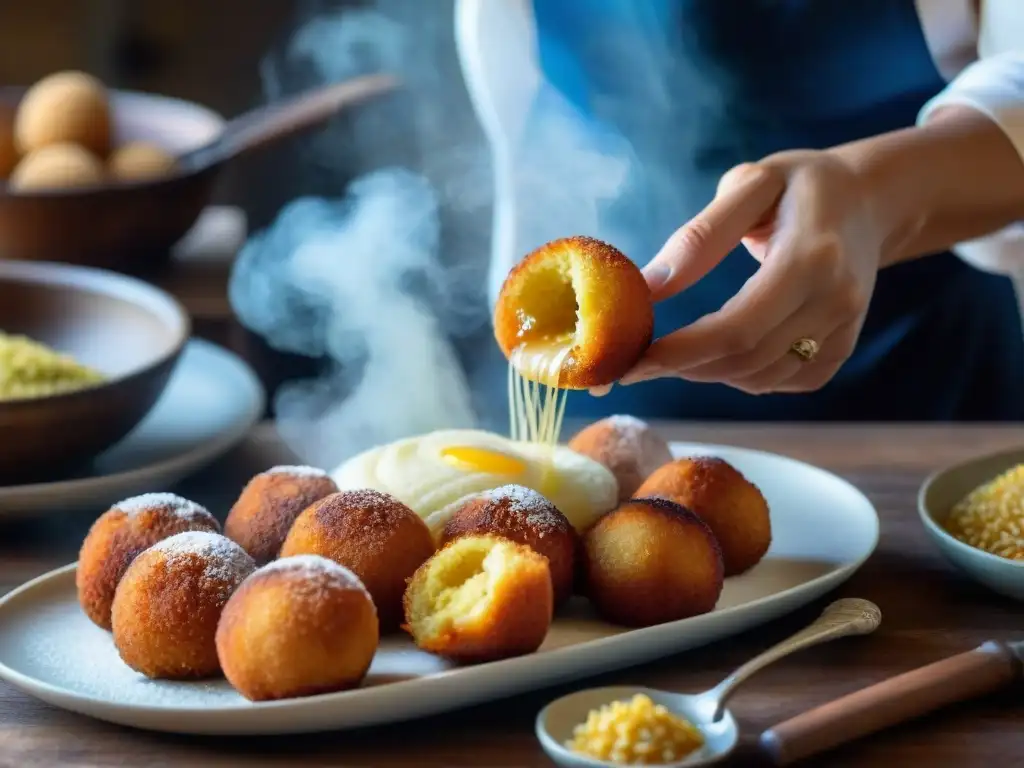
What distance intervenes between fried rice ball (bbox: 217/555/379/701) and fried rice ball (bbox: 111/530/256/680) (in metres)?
0.05

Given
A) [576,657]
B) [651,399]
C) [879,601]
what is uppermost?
[576,657]

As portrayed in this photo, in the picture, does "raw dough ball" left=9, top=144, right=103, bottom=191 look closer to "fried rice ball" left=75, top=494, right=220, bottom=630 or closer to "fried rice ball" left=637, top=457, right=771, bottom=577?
"fried rice ball" left=75, top=494, right=220, bottom=630

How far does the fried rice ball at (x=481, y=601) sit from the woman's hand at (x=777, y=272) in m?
0.21

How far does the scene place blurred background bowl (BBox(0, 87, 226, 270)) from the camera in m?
2.18

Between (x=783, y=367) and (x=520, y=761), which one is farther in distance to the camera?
(x=783, y=367)

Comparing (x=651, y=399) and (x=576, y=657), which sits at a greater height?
(x=576, y=657)

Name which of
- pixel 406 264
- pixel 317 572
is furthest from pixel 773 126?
pixel 317 572

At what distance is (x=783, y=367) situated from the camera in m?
1.34

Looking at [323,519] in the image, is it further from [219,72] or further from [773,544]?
[219,72]

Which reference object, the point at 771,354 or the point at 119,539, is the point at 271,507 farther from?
the point at 771,354

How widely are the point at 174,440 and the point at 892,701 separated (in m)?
0.99

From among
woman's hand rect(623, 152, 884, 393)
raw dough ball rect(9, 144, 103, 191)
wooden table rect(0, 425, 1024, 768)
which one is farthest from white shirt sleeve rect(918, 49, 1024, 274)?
raw dough ball rect(9, 144, 103, 191)

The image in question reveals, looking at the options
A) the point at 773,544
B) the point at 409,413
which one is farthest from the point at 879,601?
the point at 409,413

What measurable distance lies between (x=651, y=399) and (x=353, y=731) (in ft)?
4.16
